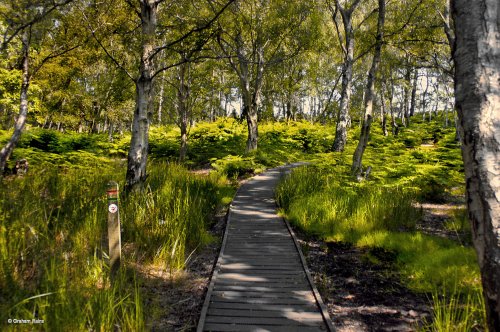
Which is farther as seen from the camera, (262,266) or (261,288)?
(262,266)

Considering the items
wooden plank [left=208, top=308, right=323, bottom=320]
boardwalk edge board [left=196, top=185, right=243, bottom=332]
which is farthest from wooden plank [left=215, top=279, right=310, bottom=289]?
wooden plank [left=208, top=308, right=323, bottom=320]

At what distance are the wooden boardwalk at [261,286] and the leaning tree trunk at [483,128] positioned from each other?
1927 millimetres

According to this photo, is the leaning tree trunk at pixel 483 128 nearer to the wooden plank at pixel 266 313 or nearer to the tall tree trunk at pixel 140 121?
the wooden plank at pixel 266 313

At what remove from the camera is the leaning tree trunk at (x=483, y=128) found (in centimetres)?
202

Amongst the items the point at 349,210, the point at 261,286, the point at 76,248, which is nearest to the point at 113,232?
the point at 76,248

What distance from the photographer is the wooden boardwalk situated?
364 centimetres

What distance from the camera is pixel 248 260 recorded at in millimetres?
5551

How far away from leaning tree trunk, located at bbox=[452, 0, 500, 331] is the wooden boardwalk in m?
1.93

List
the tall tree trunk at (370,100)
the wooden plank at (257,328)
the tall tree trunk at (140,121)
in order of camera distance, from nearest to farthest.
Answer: the wooden plank at (257,328) < the tall tree trunk at (140,121) < the tall tree trunk at (370,100)

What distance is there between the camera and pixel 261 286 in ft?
14.9

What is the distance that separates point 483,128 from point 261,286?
3487mm

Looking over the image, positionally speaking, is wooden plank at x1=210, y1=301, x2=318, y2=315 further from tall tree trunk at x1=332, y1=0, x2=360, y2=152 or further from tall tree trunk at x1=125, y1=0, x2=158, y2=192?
tall tree trunk at x1=332, y1=0, x2=360, y2=152

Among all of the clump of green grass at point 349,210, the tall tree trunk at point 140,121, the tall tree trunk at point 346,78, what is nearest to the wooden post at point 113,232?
the tall tree trunk at point 140,121

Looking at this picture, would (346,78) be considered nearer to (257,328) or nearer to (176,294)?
(176,294)
